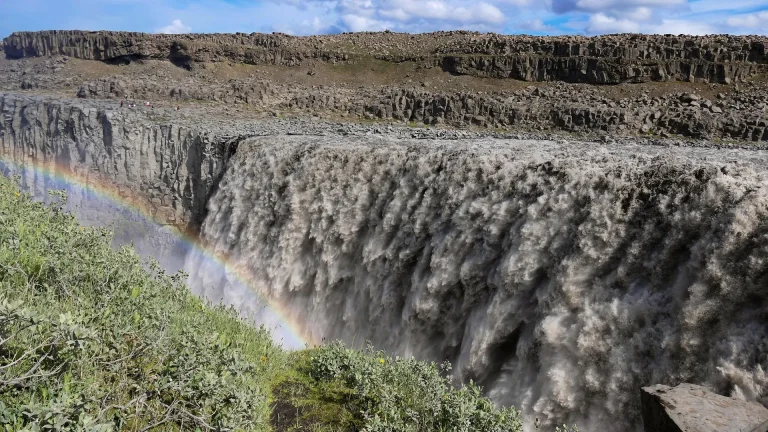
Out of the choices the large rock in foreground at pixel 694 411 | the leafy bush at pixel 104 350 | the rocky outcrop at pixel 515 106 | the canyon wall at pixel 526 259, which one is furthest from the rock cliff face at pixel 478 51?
the leafy bush at pixel 104 350

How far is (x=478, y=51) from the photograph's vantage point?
48.3 m

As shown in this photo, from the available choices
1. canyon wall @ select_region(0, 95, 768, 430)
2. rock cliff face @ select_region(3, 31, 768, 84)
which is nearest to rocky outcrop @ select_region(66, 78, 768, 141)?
rock cliff face @ select_region(3, 31, 768, 84)

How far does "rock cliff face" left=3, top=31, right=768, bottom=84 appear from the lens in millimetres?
34875

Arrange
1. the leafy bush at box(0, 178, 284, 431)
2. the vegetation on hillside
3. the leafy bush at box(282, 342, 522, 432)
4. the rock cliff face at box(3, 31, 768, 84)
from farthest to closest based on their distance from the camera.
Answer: the rock cliff face at box(3, 31, 768, 84) < the leafy bush at box(282, 342, 522, 432) < the vegetation on hillside < the leafy bush at box(0, 178, 284, 431)

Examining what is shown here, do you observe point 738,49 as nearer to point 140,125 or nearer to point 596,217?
point 596,217

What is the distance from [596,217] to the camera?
10703 millimetres

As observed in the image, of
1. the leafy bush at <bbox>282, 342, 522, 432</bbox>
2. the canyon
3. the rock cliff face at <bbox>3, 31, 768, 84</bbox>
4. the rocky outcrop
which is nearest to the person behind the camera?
the leafy bush at <bbox>282, 342, 522, 432</bbox>

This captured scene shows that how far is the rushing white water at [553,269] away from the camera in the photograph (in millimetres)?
8656

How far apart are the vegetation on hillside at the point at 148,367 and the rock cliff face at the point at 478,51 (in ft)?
109

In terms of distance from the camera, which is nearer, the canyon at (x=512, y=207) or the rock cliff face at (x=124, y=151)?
the canyon at (x=512, y=207)

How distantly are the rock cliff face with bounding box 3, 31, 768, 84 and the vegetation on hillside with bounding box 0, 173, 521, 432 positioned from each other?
1307 inches

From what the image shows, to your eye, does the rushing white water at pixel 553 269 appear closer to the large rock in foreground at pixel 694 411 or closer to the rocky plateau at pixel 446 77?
the large rock in foreground at pixel 694 411

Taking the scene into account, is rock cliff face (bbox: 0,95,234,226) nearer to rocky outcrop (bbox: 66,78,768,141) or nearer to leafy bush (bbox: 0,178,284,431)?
rocky outcrop (bbox: 66,78,768,141)

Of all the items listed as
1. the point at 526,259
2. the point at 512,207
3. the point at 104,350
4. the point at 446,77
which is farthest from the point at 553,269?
the point at 446,77
